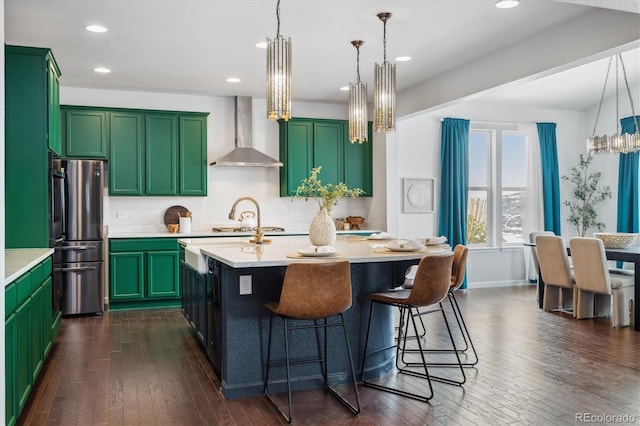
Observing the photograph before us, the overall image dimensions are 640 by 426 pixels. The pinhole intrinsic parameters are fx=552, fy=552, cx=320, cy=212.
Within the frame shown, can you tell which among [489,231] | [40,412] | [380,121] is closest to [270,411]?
[40,412]

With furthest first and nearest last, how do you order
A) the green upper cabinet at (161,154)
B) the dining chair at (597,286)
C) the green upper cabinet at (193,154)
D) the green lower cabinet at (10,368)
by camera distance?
the green upper cabinet at (193,154)
the green upper cabinet at (161,154)
the dining chair at (597,286)
the green lower cabinet at (10,368)

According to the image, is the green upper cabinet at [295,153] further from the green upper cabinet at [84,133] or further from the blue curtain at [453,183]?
the green upper cabinet at [84,133]

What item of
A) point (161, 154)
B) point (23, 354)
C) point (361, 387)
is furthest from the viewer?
point (161, 154)

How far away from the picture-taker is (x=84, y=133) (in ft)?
21.8

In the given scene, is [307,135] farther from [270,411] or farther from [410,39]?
[270,411]

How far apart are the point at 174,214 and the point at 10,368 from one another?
4.54 metres

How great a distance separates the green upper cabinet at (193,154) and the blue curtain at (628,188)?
19.8 ft

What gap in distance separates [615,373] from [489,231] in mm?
4594

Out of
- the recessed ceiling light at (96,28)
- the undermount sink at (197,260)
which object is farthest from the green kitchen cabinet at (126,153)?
the undermount sink at (197,260)

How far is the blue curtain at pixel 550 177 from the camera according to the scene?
848 centimetres

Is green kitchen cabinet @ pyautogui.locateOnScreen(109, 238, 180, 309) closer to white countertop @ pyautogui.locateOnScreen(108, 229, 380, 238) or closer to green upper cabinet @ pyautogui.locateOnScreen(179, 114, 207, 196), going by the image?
white countertop @ pyautogui.locateOnScreen(108, 229, 380, 238)

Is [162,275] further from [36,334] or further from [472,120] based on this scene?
[472,120]

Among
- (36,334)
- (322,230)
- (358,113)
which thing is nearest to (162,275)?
(36,334)

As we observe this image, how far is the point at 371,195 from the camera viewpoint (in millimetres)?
8086
